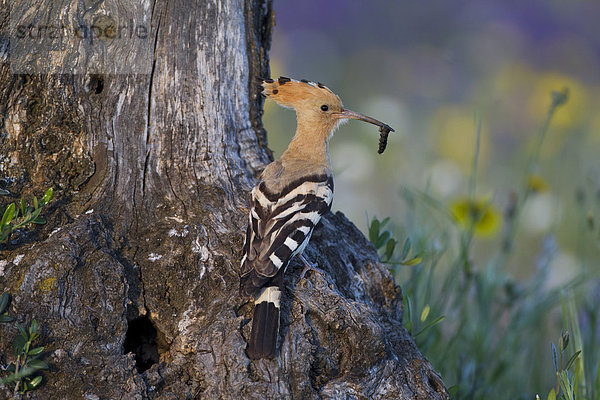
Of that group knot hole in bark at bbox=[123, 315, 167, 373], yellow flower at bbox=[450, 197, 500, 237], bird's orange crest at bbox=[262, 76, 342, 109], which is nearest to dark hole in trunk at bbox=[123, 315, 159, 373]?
knot hole in bark at bbox=[123, 315, 167, 373]

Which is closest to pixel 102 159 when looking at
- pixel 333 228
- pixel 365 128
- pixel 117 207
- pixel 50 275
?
pixel 117 207

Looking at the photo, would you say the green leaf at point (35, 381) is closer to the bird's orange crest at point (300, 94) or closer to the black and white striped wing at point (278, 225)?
the black and white striped wing at point (278, 225)

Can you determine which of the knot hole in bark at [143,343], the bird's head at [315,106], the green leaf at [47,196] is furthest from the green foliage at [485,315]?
the green leaf at [47,196]

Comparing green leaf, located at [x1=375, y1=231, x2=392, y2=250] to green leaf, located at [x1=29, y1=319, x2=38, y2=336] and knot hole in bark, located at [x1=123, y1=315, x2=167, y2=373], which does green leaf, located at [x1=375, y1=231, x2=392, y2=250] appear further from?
green leaf, located at [x1=29, y1=319, x2=38, y2=336]

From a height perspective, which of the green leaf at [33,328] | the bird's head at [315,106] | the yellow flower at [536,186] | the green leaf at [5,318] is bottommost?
the green leaf at [5,318]

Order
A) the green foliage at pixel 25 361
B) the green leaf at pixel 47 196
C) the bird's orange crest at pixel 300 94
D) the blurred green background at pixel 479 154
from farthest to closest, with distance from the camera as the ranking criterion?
1. the blurred green background at pixel 479 154
2. the bird's orange crest at pixel 300 94
3. the green leaf at pixel 47 196
4. the green foliage at pixel 25 361

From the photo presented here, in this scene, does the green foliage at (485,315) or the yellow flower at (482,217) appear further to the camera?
the yellow flower at (482,217)

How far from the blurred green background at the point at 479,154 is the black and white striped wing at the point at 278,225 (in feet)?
1.64

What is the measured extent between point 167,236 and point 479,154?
352cm

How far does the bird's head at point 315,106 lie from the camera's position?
266cm

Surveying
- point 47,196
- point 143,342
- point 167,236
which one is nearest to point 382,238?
point 167,236

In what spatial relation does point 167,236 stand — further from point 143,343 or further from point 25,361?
point 25,361

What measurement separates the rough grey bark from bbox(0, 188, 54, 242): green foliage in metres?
0.06

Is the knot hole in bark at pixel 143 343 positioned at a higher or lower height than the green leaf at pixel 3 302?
lower
